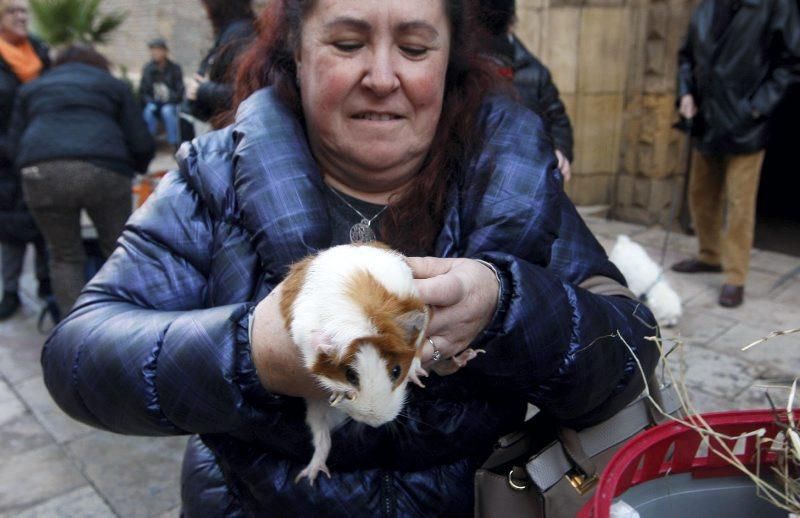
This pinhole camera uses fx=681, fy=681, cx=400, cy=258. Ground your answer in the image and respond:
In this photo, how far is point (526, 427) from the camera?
152 cm

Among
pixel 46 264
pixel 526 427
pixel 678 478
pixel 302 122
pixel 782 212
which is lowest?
pixel 782 212

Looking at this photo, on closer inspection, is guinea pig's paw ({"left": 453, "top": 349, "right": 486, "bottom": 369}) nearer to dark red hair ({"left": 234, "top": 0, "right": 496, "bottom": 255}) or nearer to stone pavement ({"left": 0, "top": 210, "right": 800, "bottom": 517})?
dark red hair ({"left": 234, "top": 0, "right": 496, "bottom": 255})

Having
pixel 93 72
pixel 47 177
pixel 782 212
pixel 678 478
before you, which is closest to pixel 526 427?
pixel 678 478

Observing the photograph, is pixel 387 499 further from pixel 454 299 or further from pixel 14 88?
pixel 14 88

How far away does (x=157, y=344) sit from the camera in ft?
4.39

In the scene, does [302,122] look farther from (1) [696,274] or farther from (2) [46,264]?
(1) [696,274]

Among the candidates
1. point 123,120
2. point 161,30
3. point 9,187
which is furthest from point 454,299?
point 161,30

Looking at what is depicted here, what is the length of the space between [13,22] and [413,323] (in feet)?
16.6

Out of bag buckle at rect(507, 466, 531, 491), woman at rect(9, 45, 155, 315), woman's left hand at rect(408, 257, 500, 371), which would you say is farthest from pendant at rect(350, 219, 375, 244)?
woman at rect(9, 45, 155, 315)

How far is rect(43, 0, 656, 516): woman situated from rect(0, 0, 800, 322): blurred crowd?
7.89 ft

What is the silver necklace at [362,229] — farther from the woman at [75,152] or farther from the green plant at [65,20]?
the green plant at [65,20]

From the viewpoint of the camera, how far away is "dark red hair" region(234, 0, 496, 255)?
64.5 inches

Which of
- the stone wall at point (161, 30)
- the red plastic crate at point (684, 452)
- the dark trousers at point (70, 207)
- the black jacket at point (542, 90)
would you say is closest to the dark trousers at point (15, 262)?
the dark trousers at point (70, 207)

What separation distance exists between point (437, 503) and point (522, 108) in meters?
0.98
